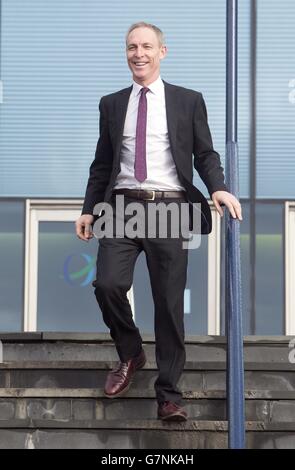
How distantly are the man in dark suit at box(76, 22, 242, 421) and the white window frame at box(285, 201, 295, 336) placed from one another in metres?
4.25

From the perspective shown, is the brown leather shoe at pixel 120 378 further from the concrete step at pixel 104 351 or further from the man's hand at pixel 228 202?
the man's hand at pixel 228 202

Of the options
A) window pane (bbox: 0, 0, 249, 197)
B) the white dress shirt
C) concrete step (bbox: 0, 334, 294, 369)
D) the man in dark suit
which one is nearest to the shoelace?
the man in dark suit

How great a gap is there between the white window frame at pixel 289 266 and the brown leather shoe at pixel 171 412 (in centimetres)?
448

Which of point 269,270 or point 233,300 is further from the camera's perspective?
point 269,270

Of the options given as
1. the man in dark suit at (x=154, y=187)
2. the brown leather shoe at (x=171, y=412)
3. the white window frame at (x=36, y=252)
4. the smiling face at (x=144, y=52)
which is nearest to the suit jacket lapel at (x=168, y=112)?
the man in dark suit at (x=154, y=187)

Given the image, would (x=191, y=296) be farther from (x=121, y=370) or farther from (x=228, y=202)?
(x=228, y=202)

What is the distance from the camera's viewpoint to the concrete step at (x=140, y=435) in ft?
18.7

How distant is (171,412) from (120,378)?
1.30 feet

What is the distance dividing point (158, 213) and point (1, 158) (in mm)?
4646

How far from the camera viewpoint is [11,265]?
1034 centimetres

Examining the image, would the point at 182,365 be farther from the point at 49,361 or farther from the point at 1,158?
the point at 1,158

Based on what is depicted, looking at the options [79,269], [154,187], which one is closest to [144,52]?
[154,187]

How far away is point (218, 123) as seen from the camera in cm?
1033
